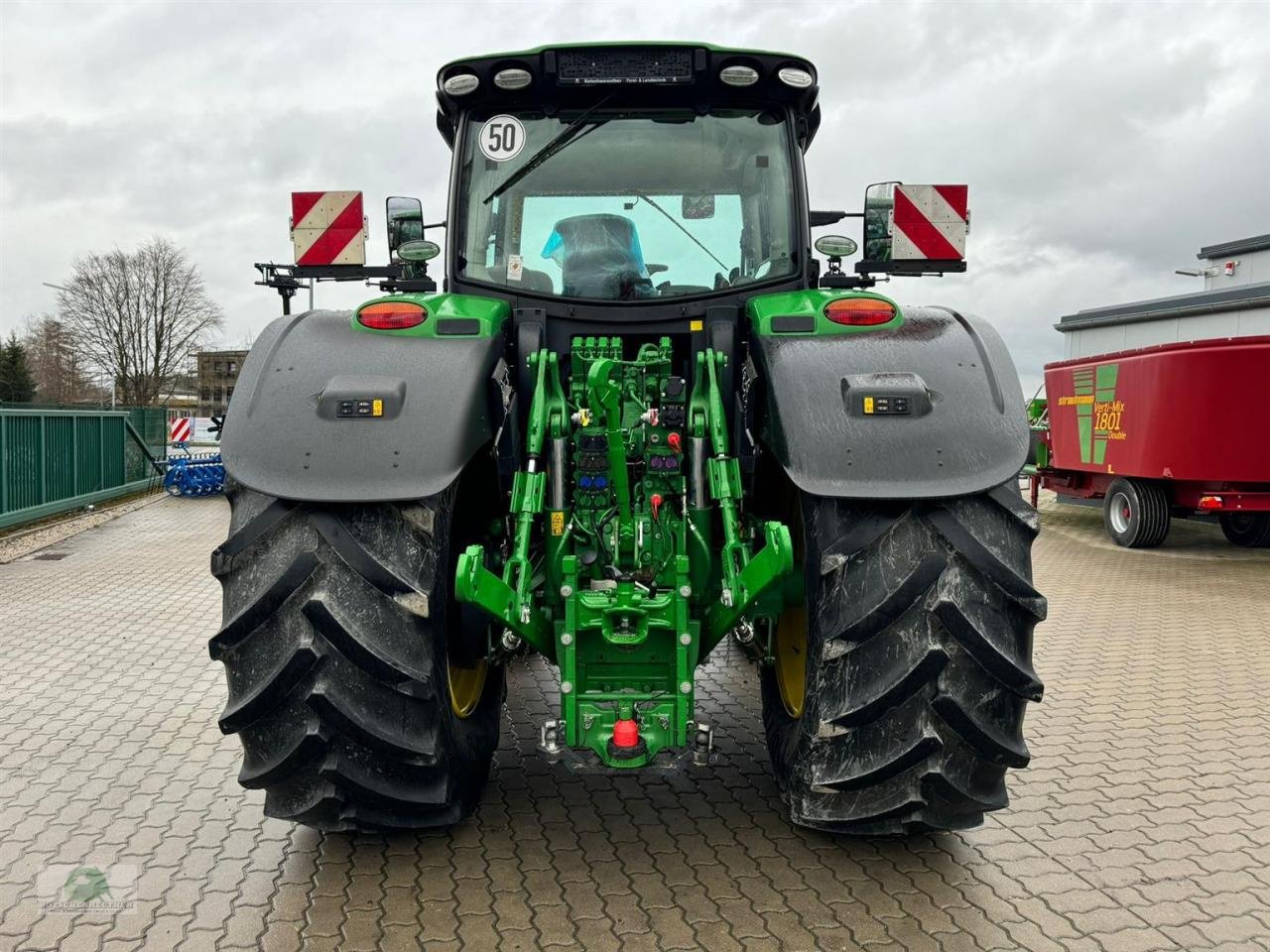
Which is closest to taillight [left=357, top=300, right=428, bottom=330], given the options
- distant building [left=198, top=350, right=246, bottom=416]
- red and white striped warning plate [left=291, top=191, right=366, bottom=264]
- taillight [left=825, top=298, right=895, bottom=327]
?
taillight [left=825, top=298, right=895, bottom=327]

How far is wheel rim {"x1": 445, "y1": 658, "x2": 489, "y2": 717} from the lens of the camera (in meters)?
3.66

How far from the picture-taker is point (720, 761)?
4.38 metres

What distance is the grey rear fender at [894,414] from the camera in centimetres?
289

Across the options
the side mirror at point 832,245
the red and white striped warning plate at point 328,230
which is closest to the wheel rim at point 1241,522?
the side mirror at point 832,245

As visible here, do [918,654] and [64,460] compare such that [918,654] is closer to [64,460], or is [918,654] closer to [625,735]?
[625,735]

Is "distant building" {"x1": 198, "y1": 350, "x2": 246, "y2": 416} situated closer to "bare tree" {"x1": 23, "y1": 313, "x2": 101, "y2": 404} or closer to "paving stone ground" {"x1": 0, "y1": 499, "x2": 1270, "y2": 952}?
"bare tree" {"x1": 23, "y1": 313, "x2": 101, "y2": 404}

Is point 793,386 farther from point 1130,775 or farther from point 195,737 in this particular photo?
point 195,737

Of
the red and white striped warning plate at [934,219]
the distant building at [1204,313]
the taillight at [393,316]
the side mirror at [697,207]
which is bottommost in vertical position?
the taillight at [393,316]

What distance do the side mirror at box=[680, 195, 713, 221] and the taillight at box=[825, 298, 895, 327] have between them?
79cm

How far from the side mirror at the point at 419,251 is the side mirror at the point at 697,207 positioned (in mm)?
957

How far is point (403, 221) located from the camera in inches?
171

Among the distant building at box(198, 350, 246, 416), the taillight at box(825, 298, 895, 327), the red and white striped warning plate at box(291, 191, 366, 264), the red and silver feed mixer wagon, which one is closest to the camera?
the taillight at box(825, 298, 895, 327)

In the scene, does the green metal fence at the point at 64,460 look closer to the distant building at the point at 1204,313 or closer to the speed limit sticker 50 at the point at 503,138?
the speed limit sticker 50 at the point at 503,138

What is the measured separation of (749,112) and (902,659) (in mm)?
2219
